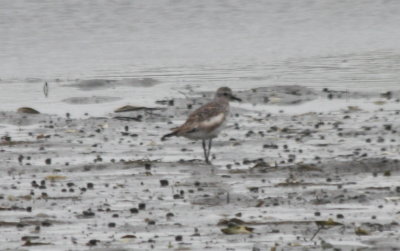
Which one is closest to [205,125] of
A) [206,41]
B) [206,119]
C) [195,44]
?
[206,119]

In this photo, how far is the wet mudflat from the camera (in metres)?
11.7

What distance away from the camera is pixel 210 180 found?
1498cm

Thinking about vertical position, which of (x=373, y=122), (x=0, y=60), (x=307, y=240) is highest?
(x=0, y=60)

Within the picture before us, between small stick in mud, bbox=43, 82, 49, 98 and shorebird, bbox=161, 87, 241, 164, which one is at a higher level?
small stick in mud, bbox=43, 82, 49, 98

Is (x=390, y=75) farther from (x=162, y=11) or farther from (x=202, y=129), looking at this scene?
(x=162, y=11)

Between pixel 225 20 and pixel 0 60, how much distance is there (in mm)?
10598

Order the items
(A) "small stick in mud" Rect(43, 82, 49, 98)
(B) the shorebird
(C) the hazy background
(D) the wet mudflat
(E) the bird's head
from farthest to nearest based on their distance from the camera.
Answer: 1. (C) the hazy background
2. (A) "small stick in mud" Rect(43, 82, 49, 98)
3. (E) the bird's head
4. (B) the shorebird
5. (D) the wet mudflat

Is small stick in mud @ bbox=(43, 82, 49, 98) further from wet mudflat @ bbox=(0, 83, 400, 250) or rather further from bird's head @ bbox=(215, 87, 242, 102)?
bird's head @ bbox=(215, 87, 242, 102)

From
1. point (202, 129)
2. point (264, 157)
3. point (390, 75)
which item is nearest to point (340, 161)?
point (264, 157)

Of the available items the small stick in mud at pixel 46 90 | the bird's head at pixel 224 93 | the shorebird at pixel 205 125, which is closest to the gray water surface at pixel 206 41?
the small stick in mud at pixel 46 90

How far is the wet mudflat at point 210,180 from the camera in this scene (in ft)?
38.3

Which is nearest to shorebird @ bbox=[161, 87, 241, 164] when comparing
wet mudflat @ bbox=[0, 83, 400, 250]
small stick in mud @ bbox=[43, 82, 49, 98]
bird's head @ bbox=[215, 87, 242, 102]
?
wet mudflat @ bbox=[0, 83, 400, 250]

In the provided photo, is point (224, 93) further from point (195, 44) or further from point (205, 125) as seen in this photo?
point (195, 44)

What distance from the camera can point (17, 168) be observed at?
52.2 feet
